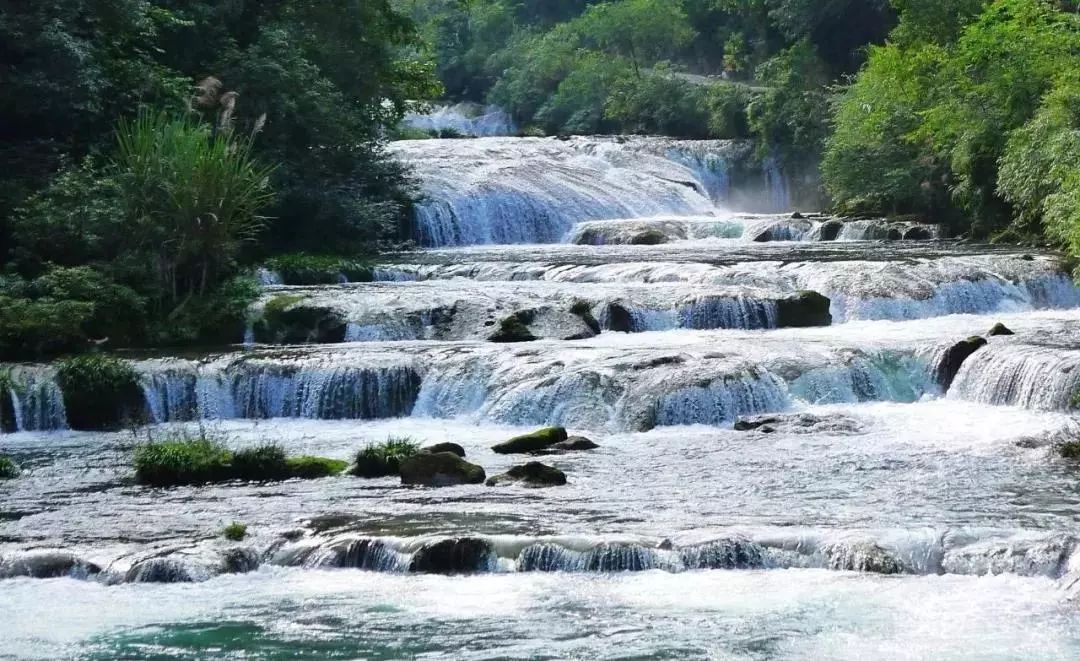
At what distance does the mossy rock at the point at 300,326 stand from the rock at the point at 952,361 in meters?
9.23

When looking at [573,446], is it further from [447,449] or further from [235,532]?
[235,532]

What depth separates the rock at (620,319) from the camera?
26.4 metres

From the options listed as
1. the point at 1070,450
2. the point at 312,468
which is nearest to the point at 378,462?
the point at 312,468

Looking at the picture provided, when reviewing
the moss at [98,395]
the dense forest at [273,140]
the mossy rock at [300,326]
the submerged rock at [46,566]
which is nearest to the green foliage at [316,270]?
the dense forest at [273,140]

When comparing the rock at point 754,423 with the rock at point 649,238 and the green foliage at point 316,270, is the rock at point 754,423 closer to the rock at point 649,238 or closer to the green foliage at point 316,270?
the green foliage at point 316,270

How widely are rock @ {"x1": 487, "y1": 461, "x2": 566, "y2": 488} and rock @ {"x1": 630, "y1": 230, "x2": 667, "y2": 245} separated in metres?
19.0

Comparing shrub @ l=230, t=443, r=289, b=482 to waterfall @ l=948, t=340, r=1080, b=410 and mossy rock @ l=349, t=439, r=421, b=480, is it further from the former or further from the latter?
waterfall @ l=948, t=340, r=1080, b=410

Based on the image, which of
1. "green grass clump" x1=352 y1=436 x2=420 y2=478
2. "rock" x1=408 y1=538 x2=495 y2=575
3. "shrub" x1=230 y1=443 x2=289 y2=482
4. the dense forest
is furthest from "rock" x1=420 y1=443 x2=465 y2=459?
the dense forest

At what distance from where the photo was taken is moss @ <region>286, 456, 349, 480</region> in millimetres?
18969

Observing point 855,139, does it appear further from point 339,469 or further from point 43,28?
point 339,469

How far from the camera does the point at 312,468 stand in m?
19.0

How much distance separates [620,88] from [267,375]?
3715cm

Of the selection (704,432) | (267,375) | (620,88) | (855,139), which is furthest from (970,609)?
(620,88)

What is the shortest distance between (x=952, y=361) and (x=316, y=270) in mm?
12837
